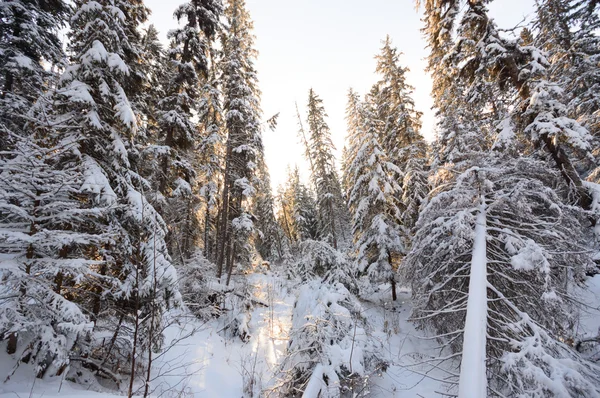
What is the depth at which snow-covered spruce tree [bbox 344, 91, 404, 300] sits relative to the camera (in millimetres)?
12953

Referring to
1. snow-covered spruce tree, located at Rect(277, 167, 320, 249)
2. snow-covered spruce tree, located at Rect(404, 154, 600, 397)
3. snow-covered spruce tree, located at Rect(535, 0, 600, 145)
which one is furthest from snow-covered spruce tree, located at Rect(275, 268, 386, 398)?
snow-covered spruce tree, located at Rect(277, 167, 320, 249)

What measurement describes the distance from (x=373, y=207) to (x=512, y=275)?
374 inches

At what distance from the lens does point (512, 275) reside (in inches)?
181

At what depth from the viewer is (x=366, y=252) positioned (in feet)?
46.0

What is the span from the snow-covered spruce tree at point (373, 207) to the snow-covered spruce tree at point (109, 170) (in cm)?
1013

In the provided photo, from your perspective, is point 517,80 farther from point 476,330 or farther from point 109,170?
point 109,170

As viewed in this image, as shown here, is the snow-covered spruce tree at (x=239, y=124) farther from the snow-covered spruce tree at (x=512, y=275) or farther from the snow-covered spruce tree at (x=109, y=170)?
the snow-covered spruce tree at (x=512, y=275)

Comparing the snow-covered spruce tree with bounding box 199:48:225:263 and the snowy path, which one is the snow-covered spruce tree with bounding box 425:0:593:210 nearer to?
the snowy path

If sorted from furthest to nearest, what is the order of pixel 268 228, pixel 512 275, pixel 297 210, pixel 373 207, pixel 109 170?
pixel 297 210
pixel 268 228
pixel 373 207
pixel 109 170
pixel 512 275

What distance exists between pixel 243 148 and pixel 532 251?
1315cm

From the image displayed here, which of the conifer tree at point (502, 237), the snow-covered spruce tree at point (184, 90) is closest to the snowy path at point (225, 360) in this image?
the conifer tree at point (502, 237)

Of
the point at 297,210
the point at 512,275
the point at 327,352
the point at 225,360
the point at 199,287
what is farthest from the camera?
the point at 297,210

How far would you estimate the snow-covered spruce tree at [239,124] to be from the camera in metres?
14.0

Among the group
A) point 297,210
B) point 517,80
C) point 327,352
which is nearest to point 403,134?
point 517,80
